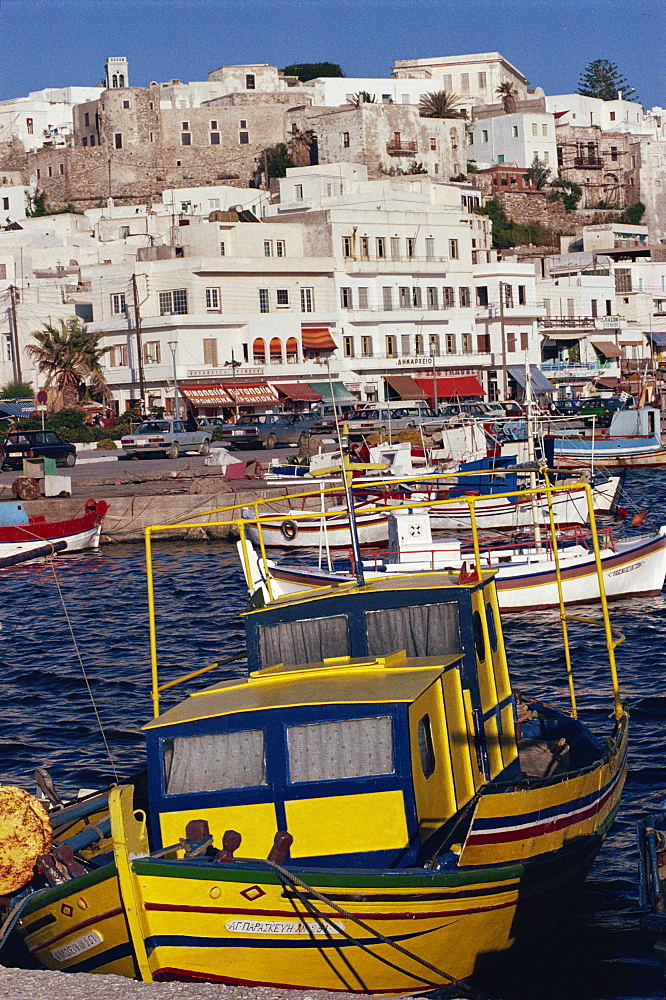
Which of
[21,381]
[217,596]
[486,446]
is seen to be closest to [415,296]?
[21,381]

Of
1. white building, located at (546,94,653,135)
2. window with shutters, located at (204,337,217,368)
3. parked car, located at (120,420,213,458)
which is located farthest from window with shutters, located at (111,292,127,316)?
white building, located at (546,94,653,135)

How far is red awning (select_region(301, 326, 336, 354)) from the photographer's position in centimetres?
7375

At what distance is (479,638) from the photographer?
11391 mm

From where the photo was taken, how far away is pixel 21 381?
7488cm

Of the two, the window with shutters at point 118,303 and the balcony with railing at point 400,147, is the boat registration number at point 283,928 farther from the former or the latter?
the balcony with railing at point 400,147

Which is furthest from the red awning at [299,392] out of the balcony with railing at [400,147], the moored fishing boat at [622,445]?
the balcony with railing at [400,147]

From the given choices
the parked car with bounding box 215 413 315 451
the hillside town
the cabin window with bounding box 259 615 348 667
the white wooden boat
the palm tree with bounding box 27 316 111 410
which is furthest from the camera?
the hillside town

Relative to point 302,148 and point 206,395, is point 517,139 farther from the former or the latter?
point 206,395

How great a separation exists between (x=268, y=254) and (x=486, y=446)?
32104mm

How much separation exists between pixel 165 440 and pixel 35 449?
5.81 meters

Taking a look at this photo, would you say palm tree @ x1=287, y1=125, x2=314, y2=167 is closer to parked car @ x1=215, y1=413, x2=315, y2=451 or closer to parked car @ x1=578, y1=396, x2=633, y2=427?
parked car @ x1=578, y1=396, x2=633, y2=427

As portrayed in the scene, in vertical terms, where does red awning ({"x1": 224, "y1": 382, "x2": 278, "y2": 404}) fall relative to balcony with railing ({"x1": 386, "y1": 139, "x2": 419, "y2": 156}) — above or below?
below

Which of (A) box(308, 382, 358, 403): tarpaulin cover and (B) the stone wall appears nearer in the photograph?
(A) box(308, 382, 358, 403): tarpaulin cover

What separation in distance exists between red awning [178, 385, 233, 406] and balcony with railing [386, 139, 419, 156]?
49.1m
